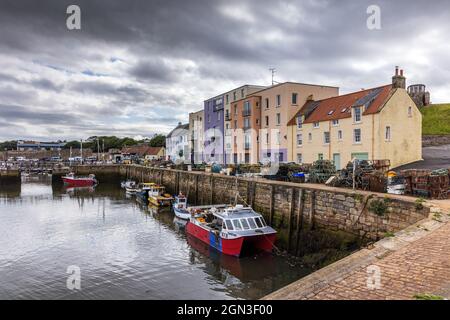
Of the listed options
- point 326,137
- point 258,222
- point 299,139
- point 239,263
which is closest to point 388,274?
point 239,263

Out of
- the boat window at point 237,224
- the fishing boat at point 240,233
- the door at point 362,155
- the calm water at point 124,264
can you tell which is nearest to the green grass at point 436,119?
the door at point 362,155

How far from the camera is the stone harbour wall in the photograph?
46.2 feet

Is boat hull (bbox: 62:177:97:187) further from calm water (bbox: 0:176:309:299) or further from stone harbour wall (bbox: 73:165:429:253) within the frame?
stone harbour wall (bbox: 73:165:429:253)

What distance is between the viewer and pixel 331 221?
17156 millimetres

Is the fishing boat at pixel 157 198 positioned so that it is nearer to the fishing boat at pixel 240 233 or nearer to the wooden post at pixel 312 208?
the fishing boat at pixel 240 233

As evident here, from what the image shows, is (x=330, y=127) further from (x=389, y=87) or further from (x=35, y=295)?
(x=35, y=295)

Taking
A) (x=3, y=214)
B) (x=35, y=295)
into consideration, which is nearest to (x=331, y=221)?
(x=35, y=295)

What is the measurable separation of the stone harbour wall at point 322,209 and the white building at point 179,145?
38417mm

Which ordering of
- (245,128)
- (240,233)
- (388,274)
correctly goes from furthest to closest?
1. (245,128)
2. (240,233)
3. (388,274)

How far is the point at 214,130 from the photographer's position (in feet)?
175

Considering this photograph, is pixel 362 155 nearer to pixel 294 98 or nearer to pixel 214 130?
pixel 294 98

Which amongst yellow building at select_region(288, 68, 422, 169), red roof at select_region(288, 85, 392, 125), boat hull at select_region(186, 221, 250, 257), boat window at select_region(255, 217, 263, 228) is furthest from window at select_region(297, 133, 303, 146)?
boat window at select_region(255, 217, 263, 228)

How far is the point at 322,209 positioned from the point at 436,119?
43274mm

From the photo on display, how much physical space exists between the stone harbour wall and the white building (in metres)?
38.4
